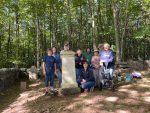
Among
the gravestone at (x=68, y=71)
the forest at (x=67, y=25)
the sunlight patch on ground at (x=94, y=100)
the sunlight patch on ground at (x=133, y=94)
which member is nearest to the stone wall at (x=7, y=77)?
the forest at (x=67, y=25)

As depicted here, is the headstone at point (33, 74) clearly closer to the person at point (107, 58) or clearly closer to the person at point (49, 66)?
the person at point (49, 66)

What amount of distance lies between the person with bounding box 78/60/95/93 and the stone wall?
22.0ft

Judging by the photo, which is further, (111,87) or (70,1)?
(70,1)

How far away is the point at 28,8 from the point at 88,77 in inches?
612

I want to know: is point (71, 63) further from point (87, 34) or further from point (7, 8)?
point (87, 34)

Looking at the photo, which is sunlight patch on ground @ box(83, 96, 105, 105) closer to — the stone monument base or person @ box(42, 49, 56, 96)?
the stone monument base

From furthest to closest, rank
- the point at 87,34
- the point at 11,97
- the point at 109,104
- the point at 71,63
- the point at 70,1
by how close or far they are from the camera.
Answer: the point at 87,34, the point at 70,1, the point at 11,97, the point at 71,63, the point at 109,104

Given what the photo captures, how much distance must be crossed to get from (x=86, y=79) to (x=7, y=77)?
8.14 meters

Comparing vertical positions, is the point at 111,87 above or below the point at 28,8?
below

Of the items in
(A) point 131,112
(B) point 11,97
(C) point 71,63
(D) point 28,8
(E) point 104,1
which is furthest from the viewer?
(E) point 104,1

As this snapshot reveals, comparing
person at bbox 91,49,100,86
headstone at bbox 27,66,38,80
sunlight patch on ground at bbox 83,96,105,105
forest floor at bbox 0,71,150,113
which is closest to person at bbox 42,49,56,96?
forest floor at bbox 0,71,150,113

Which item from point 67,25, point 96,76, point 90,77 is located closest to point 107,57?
point 96,76

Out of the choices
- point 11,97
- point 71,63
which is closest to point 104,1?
point 11,97

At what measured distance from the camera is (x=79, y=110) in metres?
9.15
